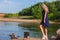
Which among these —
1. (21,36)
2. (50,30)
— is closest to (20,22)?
(21,36)

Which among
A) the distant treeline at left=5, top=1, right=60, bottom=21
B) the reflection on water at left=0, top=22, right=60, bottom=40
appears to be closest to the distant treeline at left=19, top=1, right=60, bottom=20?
the distant treeline at left=5, top=1, right=60, bottom=21

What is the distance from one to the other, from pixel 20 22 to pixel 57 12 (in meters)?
1.29

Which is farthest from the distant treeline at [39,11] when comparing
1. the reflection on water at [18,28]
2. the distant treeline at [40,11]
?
the reflection on water at [18,28]

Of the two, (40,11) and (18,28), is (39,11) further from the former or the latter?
(18,28)

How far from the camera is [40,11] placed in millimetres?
6910

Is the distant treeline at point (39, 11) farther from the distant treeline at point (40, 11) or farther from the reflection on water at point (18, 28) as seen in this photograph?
the reflection on water at point (18, 28)

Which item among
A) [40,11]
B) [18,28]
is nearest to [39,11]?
[40,11]

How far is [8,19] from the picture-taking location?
7230mm

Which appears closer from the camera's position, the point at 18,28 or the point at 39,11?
the point at 39,11

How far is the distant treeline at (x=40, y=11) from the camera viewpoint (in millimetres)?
7027

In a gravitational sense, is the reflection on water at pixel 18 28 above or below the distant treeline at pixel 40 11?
below

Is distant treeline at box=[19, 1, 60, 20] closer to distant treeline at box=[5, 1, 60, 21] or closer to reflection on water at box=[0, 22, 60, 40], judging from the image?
distant treeline at box=[5, 1, 60, 21]

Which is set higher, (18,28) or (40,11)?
(40,11)

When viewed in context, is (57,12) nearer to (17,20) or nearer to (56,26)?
(56,26)
